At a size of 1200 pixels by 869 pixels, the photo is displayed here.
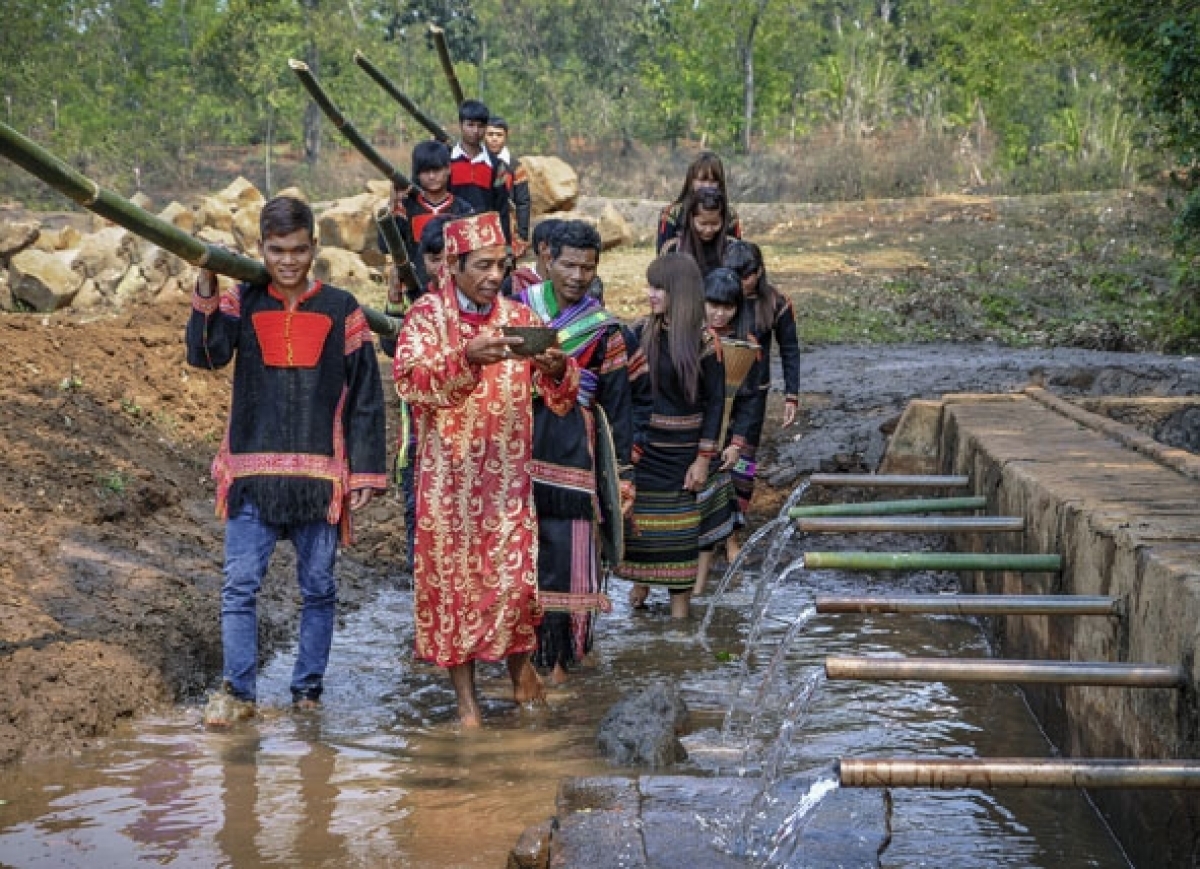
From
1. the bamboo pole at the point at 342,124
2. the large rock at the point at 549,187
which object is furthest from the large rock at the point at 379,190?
the bamboo pole at the point at 342,124

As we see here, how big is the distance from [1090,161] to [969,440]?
18961mm

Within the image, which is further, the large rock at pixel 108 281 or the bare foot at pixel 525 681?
the large rock at pixel 108 281

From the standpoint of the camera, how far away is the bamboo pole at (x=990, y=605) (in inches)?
160

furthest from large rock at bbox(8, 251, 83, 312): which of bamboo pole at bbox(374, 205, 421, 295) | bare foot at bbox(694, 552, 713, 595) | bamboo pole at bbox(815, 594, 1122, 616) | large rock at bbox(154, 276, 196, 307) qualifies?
bamboo pole at bbox(815, 594, 1122, 616)

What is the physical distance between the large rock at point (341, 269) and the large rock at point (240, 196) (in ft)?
9.32

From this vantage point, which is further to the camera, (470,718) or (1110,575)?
(470,718)

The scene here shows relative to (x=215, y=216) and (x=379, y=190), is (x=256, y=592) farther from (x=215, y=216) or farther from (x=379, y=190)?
(x=379, y=190)

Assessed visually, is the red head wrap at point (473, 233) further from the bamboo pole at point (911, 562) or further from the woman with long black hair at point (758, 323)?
the woman with long black hair at point (758, 323)

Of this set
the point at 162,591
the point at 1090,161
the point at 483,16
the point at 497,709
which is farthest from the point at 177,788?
the point at 483,16

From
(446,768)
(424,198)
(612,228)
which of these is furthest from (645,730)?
(612,228)

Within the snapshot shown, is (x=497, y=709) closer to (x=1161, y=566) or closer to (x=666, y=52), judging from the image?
(x=1161, y=566)

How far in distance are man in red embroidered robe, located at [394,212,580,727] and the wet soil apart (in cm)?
114

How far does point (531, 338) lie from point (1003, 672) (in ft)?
6.63

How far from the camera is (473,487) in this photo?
17.2 feet
